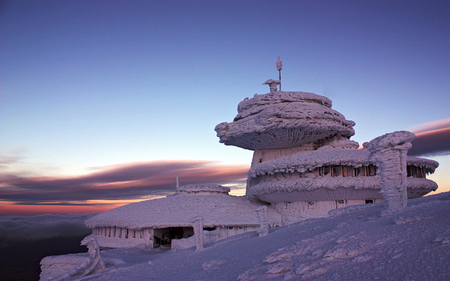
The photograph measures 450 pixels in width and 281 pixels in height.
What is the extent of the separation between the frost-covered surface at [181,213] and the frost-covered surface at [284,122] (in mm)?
3385

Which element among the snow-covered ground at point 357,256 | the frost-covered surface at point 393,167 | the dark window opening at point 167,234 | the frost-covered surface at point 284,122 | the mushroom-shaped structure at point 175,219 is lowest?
the dark window opening at point 167,234

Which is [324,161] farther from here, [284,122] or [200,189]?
[200,189]

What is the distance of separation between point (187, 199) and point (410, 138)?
38.8 feet

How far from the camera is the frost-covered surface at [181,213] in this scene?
14312mm

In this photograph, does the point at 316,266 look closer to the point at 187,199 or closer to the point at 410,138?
the point at 410,138

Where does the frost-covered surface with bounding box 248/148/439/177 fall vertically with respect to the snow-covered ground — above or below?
above

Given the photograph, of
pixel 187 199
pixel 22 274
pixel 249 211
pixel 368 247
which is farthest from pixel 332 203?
pixel 22 274

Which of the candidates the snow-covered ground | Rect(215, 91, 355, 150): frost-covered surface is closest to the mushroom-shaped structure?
Rect(215, 91, 355, 150): frost-covered surface

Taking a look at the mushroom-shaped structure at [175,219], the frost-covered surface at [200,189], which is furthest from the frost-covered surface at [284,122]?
the mushroom-shaped structure at [175,219]

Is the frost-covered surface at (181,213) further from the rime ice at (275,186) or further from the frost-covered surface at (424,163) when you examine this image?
the frost-covered surface at (424,163)

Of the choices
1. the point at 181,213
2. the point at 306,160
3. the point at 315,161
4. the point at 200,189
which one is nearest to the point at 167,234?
the point at 181,213

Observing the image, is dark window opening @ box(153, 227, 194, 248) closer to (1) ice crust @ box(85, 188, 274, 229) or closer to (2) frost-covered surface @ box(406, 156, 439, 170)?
(1) ice crust @ box(85, 188, 274, 229)

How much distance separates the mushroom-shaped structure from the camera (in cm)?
1423

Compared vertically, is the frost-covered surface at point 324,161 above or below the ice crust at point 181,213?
above
